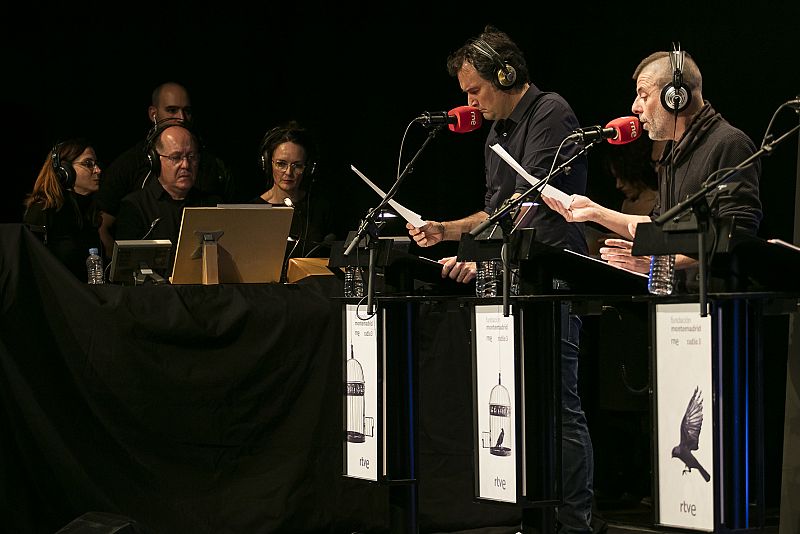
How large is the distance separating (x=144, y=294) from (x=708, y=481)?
6.91 feet

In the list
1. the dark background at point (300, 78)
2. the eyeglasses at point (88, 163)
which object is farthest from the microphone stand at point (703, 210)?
the eyeglasses at point (88, 163)

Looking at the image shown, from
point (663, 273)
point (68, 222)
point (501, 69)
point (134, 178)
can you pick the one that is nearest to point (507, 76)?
point (501, 69)

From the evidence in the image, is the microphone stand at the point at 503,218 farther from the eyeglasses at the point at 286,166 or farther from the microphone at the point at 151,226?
the eyeglasses at the point at 286,166

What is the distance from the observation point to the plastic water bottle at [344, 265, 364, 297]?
331 cm

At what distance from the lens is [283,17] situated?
654cm

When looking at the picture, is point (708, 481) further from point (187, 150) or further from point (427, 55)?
point (427, 55)

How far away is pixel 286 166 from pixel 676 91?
255cm

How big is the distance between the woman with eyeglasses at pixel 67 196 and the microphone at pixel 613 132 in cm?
265

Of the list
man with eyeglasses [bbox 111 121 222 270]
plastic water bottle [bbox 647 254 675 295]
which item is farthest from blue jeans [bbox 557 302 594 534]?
man with eyeglasses [bbox 111 121 222 270]

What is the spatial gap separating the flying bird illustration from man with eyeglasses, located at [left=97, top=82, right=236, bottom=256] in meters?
3.49

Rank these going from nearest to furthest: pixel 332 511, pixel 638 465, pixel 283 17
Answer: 1. pixel 332 511
2. pixel 638 465
3. pixel 283 17

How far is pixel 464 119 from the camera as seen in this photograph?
3393 mm

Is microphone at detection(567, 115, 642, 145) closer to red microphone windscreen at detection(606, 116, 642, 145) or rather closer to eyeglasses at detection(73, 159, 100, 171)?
red microphone windscreen at detection(606, 116, 642, 145)

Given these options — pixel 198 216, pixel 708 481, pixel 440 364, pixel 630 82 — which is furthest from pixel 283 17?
pixel 708 481
